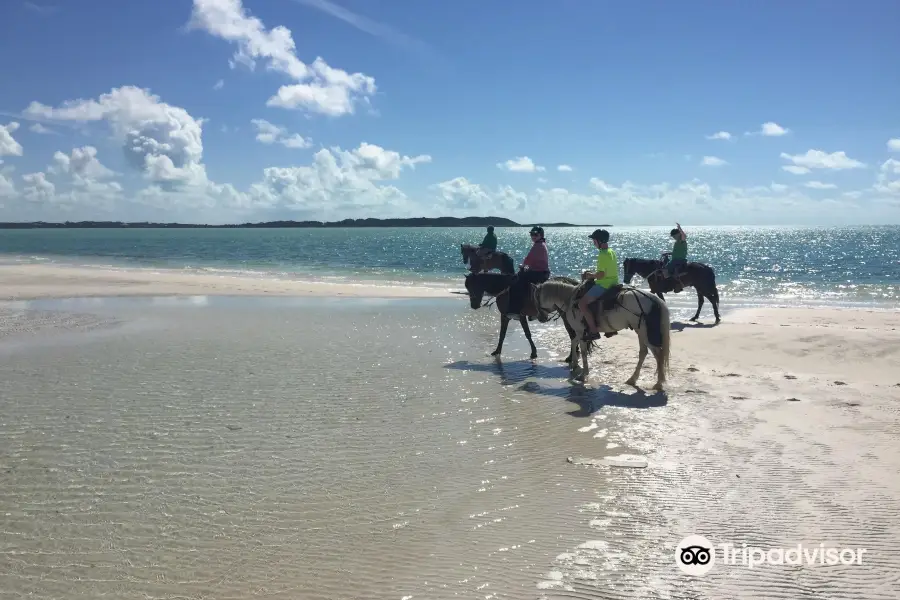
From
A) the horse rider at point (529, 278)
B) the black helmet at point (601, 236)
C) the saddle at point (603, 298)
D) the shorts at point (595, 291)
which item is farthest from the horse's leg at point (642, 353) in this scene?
the horse rider at point (529, 278)

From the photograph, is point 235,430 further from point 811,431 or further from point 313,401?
point 811,431

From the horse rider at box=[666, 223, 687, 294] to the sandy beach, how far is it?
5900 mm

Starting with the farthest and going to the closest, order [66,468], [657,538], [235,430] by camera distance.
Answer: [235,430], [66,468], [657,538]

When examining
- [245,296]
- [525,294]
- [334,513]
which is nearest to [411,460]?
[334,513]

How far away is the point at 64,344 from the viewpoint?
40.4ft

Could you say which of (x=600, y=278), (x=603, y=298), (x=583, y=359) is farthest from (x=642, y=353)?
(x=600, y=278)

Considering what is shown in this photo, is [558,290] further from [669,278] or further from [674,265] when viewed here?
[669,278]

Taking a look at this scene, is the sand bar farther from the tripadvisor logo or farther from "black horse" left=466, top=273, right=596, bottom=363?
the tripadvisor logo

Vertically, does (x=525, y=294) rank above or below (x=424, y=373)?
above

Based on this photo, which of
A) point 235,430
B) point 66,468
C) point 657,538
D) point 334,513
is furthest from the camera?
point 235,430

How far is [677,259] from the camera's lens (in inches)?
709

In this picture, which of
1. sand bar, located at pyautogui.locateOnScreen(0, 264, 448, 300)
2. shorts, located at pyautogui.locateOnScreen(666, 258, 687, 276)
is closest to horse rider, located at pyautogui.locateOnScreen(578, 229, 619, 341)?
shorts, located at pyautogui.locateOnScreen(666, 258, 687, 276)

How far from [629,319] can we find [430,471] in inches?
206

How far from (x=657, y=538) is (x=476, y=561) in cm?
151
